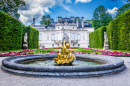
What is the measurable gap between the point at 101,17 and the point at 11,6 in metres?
33.7

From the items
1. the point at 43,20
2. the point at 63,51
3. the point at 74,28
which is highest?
the point at 43,20

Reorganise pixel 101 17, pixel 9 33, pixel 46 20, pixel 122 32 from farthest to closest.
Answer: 1. pixel 46 20
2. pixel 101 17
3. pixel 9 33
4. pixel 122 32

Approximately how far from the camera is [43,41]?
3994cm

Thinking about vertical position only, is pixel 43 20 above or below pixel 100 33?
above

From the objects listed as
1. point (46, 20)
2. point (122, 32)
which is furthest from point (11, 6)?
point (46, 20)

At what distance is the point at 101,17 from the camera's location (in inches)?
1718

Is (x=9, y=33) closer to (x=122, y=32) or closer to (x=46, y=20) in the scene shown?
(x=122, y=32)

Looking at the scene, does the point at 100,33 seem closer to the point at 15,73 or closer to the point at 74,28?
the point at 74,28

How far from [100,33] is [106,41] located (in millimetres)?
4616

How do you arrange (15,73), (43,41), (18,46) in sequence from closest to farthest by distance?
(15,73) → (18,46) → (43,41)

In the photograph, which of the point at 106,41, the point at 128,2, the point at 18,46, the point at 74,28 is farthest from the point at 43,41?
the point at 128,2

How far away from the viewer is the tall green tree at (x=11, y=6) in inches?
798

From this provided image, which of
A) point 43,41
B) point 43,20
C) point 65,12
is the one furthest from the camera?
point 43,20

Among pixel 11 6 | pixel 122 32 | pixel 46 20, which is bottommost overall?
pixel 122 32
